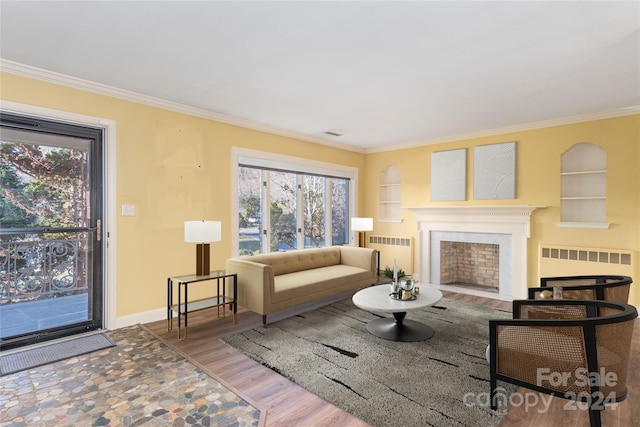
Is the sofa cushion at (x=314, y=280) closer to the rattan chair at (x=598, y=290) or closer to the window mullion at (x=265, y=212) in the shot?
the window mullion at (x=265, y=212)

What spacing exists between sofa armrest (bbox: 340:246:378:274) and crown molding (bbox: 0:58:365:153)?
2126 millimetres

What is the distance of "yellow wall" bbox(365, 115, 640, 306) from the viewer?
4.11 m

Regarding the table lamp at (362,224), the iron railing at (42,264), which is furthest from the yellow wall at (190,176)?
the table lamp at (362,224)

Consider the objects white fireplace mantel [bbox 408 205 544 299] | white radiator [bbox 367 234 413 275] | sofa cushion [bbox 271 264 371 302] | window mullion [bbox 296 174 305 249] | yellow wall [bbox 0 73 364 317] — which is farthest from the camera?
white radiator [bbox 367 234 413 275]

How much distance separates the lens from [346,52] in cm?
266

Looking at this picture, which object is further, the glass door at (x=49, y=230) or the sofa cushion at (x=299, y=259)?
the sofa cushion at (x=299, y=259)

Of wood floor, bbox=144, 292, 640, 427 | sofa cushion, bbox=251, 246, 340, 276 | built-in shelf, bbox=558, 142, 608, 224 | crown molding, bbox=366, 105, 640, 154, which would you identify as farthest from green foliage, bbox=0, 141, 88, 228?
built-in shelf, bbox=558, 142, 608, 224

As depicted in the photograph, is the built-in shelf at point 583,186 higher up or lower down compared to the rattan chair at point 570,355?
higher up

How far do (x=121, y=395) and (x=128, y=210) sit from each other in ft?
6.55

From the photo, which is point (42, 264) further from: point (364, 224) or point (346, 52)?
point (364, 224)

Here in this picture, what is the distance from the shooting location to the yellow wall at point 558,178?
4109mm

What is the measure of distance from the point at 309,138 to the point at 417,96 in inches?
92.1

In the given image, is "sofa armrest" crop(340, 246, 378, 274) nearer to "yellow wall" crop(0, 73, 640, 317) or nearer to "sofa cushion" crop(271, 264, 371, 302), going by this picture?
"sofa cushion" crop(271, 264, 371, 302)

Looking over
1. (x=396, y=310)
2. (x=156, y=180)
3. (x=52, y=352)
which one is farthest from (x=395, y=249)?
(x=52, y=352)
